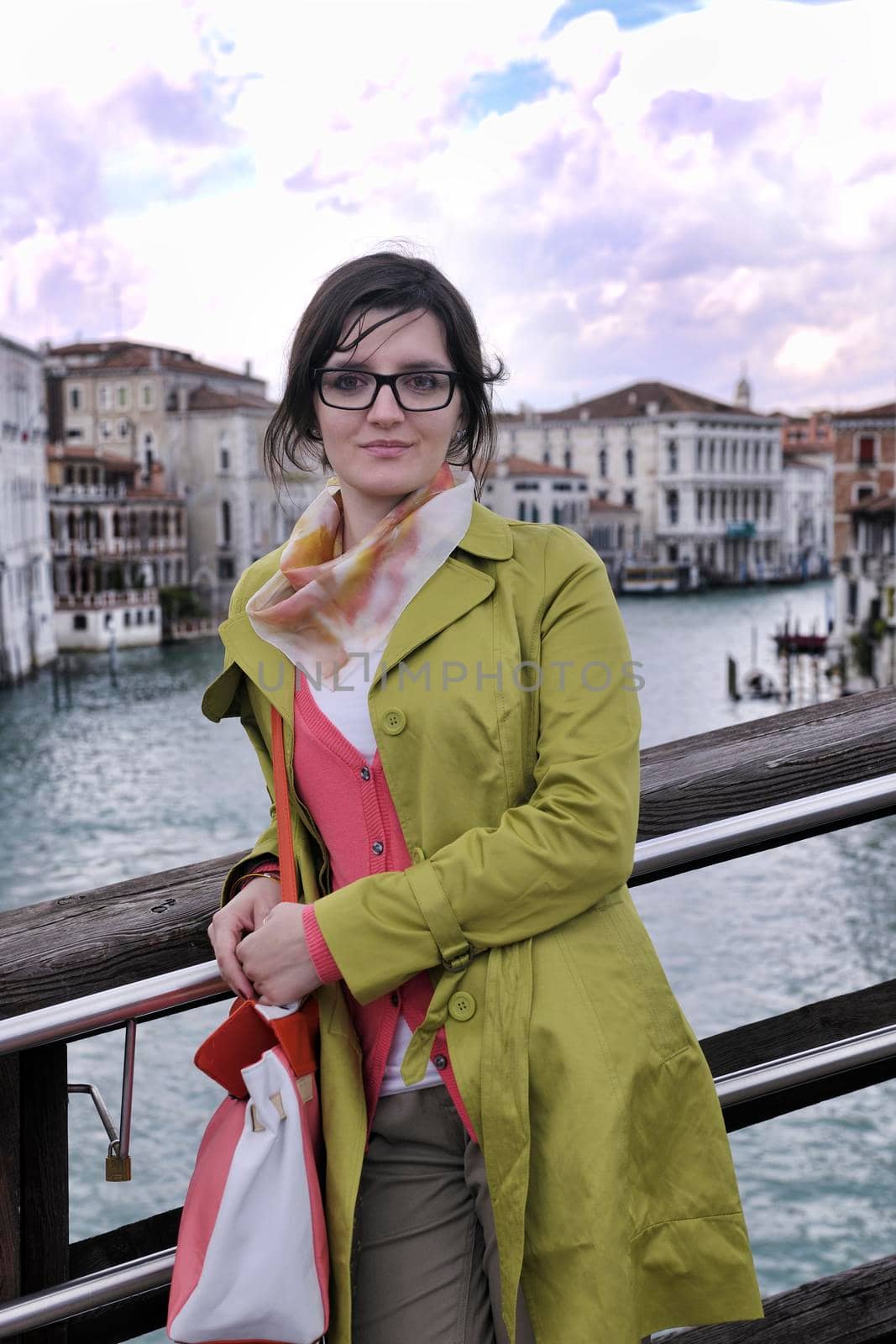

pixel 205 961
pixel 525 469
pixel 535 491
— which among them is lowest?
pixel 535 491

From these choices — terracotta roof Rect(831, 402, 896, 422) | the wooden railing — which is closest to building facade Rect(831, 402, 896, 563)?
terracotta roof Rect(831, 402, 896, 422)

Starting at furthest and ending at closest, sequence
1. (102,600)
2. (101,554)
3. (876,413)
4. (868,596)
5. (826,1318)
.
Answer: (101,554)
(102,600)
(876,413)
(868,596)
(826,1318)

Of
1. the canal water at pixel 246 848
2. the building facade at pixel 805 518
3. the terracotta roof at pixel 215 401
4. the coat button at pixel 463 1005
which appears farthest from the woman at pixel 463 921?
the building facade at pixel 805 518

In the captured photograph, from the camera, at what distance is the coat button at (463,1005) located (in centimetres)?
74

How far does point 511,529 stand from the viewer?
822 mm

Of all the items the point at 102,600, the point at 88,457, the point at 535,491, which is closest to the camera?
the point at 102,600

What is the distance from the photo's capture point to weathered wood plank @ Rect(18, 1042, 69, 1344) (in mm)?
805

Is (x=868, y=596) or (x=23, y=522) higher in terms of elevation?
(x=23, y=522)

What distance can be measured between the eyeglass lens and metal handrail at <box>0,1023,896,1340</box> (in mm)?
436

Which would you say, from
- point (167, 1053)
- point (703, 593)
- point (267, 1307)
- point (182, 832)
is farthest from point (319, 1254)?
point (703, 593)

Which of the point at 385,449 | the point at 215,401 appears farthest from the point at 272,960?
the point at 215,401

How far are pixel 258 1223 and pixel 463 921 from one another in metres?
0.18

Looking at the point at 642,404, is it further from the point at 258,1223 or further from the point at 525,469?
the point at 258,1223

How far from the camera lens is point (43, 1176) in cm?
81
